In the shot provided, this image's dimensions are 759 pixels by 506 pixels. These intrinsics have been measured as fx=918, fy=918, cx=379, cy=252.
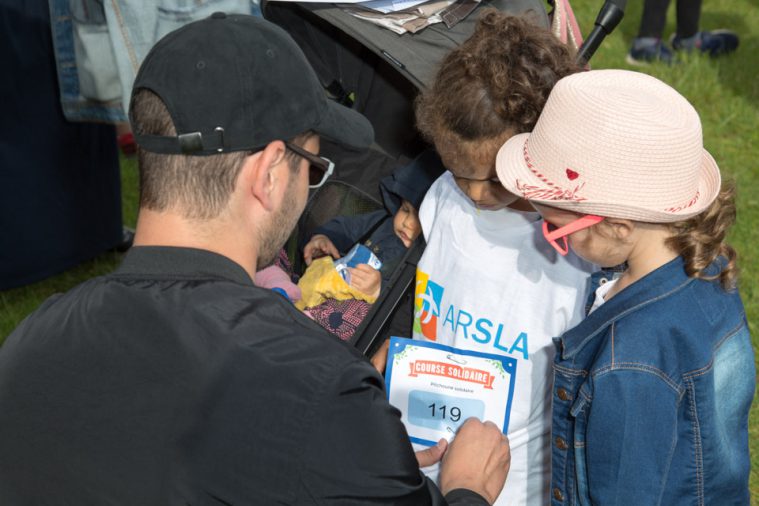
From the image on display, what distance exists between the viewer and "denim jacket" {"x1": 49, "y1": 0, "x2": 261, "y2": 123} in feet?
10.4

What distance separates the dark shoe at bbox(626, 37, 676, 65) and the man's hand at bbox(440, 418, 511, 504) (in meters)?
5.27

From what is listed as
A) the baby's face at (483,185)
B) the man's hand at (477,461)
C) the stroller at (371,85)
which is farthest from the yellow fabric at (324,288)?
the man's hand at (477,461)

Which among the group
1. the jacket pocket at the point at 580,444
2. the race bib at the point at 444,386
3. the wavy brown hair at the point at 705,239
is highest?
the wavy brown hair at the point at 705,239

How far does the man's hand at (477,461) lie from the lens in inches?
76.7

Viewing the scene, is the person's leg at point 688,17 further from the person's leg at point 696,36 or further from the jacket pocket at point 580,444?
the jacket pocket at point 580,444

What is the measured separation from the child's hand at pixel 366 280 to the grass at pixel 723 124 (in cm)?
143

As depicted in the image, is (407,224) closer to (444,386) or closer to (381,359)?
(381,359)

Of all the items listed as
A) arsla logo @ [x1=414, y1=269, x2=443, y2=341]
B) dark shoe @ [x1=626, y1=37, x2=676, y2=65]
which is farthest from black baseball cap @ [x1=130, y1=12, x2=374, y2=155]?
dark shoe @ [x1=626, y1=37, x2=676, y2=65]

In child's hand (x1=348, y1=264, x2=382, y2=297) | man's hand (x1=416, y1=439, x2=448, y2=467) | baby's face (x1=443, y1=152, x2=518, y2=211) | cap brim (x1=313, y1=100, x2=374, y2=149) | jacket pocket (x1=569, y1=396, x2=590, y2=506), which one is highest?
cap brim (x1=313, y1=100, x2=374, y2=149)

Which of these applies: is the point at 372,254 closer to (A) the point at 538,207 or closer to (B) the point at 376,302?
(B) the point at 376,302

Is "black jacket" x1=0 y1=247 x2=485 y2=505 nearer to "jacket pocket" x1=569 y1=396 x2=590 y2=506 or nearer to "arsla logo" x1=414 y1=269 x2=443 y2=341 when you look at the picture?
"jacket pocket" x1=569 y1=396 x2=590 y2=506

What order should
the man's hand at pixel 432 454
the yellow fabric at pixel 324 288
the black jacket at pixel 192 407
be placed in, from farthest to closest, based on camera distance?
1. the yellow fabric at pixel 324 288
2. the man's hand at pixel 432 454
3. the black jacket at pixel 192 407

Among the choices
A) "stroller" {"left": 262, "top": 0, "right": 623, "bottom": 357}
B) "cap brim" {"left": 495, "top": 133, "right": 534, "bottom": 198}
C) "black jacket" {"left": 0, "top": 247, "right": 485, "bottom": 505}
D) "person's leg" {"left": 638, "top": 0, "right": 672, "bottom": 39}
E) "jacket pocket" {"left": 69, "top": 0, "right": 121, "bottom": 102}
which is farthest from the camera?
"person's leg" {"left": 638, "top": 0, "right": 672, "bottom": 39}

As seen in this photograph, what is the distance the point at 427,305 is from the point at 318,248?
2.22 feet
